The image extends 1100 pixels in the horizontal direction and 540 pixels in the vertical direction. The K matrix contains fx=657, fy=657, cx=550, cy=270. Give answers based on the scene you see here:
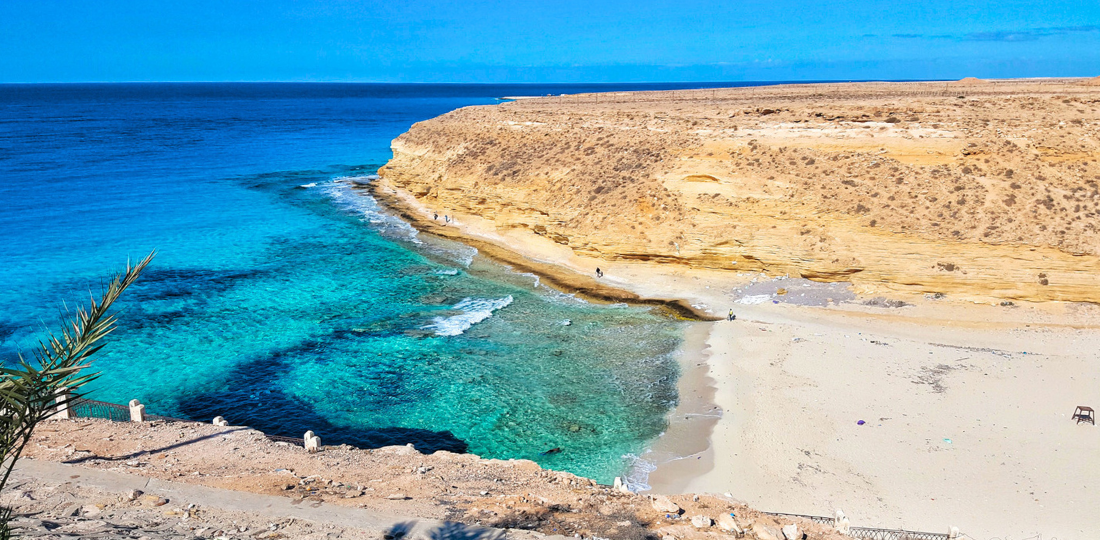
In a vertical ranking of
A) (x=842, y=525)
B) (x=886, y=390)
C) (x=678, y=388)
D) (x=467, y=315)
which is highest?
(x=842, y=525)

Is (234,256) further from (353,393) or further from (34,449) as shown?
(34,449)

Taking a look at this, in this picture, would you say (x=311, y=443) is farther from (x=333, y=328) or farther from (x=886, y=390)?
(x=886, y=390)

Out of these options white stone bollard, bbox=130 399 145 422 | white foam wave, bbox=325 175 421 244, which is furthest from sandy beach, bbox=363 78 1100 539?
white stone bollard, bbox=130 399 145 422

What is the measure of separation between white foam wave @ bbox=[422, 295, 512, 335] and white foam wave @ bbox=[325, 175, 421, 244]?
10836 millimetres

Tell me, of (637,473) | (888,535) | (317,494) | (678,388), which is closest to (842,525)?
(888,535)

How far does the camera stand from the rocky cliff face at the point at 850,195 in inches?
986

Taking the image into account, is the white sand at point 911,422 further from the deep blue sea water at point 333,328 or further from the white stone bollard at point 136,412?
the white stone bollard at point 136,412

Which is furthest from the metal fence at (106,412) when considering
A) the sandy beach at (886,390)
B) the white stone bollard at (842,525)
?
the white stone bollard at (842,525)

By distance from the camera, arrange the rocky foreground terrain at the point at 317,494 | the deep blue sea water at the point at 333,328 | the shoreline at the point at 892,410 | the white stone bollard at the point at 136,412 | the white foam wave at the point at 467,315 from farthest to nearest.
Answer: the white foam wave at the point at 467,315
the deep blue sea water at the point at 333,328
the white stone bollard at the point at 136,412
the shoreline at the point at 892,410
the rocky foreground terrain at the point at 317,494

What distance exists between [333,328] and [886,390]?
19.2 m

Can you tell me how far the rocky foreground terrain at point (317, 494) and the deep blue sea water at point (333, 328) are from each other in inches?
117

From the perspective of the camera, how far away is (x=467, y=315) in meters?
26.2

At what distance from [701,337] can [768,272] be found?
6.63 meters

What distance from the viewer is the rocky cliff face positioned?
25.0 meters
